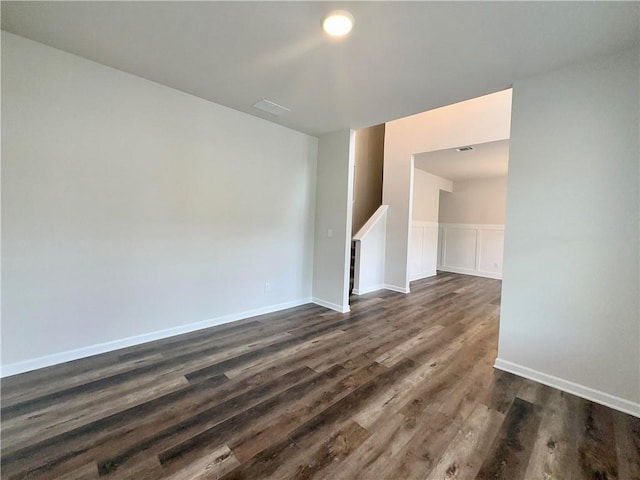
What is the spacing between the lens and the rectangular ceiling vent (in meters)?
2.94

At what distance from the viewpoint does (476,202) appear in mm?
6852

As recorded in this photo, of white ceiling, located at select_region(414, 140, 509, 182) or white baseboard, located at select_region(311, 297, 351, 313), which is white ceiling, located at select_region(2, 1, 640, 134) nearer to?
white ceiling, located at select_region(414, 140, 509, 182)

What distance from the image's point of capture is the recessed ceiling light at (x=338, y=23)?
165 centimetres

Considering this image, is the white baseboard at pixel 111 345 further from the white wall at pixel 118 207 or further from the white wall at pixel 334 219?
the white wall at pixel 334 219

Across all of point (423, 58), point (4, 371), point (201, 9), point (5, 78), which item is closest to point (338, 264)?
point (423, 58)

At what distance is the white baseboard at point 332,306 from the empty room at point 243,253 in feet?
1.31

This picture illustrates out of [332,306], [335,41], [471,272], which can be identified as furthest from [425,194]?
[335,41]

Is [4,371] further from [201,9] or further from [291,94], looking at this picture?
[291,94]

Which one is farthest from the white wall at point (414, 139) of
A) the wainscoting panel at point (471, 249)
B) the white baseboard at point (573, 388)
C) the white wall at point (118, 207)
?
the wainscoting panel at point (471, 249)

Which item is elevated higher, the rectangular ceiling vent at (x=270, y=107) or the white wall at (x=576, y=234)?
the rectangular ceiling vent at (x=270, y=107)

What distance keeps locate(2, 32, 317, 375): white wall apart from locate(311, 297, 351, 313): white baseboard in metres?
0.85

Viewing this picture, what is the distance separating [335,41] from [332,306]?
10.1ft

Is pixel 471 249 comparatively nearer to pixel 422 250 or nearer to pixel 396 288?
pixel 422 250

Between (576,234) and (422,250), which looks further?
(422,250)
